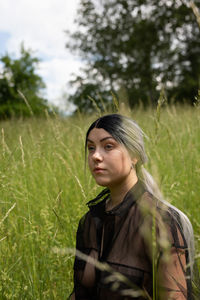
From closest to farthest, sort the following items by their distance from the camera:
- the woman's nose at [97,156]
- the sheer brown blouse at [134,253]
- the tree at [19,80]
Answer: the sheer brown blouse at [134,253] < the woman's nose at [97,156] < the tree at [19,80]

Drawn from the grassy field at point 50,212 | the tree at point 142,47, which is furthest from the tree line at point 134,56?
the grassy field at point 50,212

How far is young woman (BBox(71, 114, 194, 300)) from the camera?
1.11 metres

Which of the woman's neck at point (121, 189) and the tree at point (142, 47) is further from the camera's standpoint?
the tree at point (142, 47)

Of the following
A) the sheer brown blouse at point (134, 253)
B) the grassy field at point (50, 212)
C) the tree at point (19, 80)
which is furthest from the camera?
the tree at point (19, 80)

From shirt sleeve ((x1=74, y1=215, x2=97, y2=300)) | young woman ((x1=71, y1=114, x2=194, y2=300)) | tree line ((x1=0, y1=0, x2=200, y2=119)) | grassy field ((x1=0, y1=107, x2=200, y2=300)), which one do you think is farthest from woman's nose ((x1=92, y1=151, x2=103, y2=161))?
tree line ((x1=0, y1=0, x2=200, y2=119))

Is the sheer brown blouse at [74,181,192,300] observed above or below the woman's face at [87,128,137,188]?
below

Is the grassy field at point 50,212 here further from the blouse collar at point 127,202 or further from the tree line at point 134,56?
the tree line at point 134,56

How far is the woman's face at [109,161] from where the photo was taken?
1259 mm

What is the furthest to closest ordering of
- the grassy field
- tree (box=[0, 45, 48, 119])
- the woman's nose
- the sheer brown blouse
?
tree (box=[0, 45, 48, 119]) → the grassy field → the woman's nose → the sheer brown blouse

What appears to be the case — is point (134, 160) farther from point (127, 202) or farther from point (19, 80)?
point (19, 80)

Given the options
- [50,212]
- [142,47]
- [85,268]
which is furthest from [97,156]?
[142,47]

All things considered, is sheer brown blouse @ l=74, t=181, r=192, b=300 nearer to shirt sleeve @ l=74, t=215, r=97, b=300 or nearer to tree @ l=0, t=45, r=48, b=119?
shirt sleeve @ l=74, t=215, r=97, b=300

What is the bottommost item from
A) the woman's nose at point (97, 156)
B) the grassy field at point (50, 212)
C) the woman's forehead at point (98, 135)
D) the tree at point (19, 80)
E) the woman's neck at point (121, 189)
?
the grassy field at point (50, 212)

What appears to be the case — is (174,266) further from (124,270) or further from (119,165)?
(119,165)
